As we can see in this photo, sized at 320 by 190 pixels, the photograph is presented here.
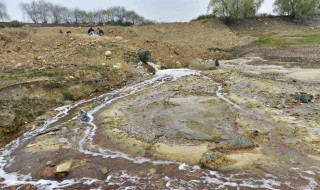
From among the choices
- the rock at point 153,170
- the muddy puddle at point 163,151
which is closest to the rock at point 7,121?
the muddy puddle at point 163,151

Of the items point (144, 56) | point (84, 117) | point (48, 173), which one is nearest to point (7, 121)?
point (84, 117)

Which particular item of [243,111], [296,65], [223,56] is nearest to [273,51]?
[223,56]

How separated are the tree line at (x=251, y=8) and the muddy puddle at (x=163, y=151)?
3902 cm

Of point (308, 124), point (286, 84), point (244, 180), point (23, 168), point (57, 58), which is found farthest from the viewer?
point (57, 58)

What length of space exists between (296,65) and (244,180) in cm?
1562

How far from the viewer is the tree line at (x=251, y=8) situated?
4394 centimetres

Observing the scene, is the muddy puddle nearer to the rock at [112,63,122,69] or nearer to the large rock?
the rock at [112,63,122,69]

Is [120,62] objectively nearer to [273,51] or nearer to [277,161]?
[277,161]

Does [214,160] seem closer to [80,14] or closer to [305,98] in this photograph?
[305,98]

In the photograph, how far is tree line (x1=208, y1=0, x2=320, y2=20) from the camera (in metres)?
43.9

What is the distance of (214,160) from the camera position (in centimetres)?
614

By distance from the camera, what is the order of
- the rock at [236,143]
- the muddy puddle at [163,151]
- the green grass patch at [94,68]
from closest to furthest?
the muddy puddle at [163,151] < the rock at [236,143] < the green grass patch at [94,68]

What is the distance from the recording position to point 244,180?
18.0 feet

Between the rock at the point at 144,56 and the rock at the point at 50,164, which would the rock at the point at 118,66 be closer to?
the rock at the point at 144,56
